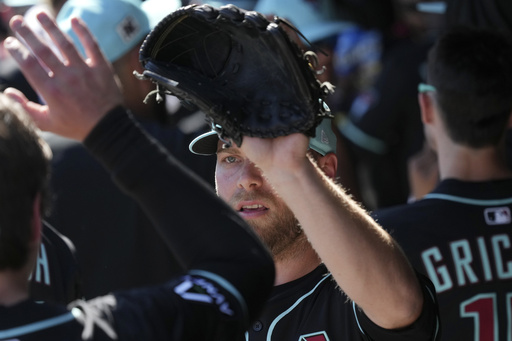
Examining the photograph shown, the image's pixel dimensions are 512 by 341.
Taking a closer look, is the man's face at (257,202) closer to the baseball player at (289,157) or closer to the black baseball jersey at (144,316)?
the baseball player at (289,157)

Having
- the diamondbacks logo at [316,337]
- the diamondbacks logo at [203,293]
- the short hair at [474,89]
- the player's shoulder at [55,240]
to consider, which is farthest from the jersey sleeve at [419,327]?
the short hair at [474,89]

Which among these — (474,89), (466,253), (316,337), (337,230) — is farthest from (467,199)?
(337,230)

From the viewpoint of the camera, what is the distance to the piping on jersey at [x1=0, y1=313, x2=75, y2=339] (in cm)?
174

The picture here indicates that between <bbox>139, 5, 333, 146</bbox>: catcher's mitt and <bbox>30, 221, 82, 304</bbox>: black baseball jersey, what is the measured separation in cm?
78

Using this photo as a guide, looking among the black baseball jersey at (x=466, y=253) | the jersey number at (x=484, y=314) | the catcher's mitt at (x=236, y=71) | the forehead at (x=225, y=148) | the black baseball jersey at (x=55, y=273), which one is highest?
the catcher's mitt at (x=236, y=71)

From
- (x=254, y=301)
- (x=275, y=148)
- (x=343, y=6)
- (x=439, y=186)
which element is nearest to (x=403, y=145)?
(x=343, y=6)

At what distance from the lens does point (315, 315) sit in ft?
8.66

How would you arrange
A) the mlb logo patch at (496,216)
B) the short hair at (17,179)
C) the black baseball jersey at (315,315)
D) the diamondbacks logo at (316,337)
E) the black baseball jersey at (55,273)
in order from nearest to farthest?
the short hair at (17,179)
the black baseball jersey at (315,315)
the diamondbacks logo at (316,337)
the black baseball jersey at (55,273)
the mlb logo patch at (496,216)

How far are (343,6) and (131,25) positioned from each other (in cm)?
276

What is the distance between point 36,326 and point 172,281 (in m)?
0.29

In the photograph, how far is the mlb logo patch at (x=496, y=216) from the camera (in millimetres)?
3312

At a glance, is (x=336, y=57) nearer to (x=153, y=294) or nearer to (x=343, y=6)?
(x=343, y=6)

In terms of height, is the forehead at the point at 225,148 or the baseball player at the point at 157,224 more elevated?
the baseball player at the point at 157,224

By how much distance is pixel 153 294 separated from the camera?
5.98ft
